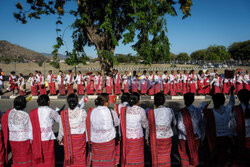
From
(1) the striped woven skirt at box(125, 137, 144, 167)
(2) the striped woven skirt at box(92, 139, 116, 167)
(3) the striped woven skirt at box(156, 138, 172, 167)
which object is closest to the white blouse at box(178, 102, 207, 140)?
(3) the striped woven skirt at box(156, 138, 172, 167)

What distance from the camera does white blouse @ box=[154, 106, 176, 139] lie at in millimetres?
3205

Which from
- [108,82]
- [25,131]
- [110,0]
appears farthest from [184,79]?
[25,131]

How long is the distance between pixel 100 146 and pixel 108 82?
8.95 meters

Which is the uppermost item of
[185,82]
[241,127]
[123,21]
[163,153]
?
[123,21]

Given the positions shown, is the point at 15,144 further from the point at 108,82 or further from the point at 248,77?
the point at 248,77

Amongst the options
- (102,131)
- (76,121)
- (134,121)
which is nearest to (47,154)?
(76,121)

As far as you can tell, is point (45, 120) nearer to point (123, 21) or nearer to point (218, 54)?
point (123, 21)

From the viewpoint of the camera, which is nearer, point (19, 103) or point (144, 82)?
point (19, 103)

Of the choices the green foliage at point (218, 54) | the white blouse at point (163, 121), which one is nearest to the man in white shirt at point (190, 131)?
the white blouse at point (163, 121)

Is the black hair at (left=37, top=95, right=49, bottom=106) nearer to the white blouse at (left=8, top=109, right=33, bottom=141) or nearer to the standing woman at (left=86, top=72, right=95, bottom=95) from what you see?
the white blouse at (left=8, top=109, right=33, bottom=141)

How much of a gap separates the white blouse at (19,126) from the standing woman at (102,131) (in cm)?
107

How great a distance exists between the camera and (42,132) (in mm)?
3238

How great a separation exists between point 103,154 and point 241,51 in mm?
77448

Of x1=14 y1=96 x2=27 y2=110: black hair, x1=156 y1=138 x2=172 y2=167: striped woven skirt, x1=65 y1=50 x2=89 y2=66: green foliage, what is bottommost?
x1=156 y1=138 x2=172 y2=167: striped woven skirt
